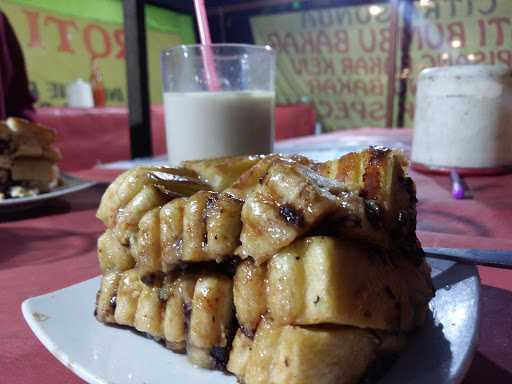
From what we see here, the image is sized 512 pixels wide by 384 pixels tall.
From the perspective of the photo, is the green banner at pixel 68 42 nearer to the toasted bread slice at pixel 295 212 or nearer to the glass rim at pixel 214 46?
the glass rim at pixel 214 46

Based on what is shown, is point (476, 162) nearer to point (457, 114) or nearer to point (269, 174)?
point (457, 114)

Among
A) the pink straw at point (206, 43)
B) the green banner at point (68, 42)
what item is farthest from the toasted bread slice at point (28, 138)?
the green banner at point (68, 42)

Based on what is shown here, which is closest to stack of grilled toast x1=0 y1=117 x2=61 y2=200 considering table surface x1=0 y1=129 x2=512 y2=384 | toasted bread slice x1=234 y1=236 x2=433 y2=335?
table surface x1=0 y1=129 x2=512 y2=384

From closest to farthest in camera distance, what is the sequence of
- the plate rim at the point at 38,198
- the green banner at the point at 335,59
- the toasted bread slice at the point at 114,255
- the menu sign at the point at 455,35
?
the toasted bread slice at the point at 114,255
the plate rim at the point at 38,198
the menu sign at the point at 455,35
the green banner at the point at 335,59

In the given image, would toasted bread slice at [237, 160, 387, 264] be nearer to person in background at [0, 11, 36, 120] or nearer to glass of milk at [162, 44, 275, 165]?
glass of milk at [162, 44, 275, 165]

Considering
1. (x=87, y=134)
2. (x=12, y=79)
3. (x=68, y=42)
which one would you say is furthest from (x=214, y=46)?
(x=68, y=42)

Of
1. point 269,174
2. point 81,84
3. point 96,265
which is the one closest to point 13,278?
point 96,265

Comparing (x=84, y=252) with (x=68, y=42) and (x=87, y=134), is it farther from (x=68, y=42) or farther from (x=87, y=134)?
(x=68, y=42)
